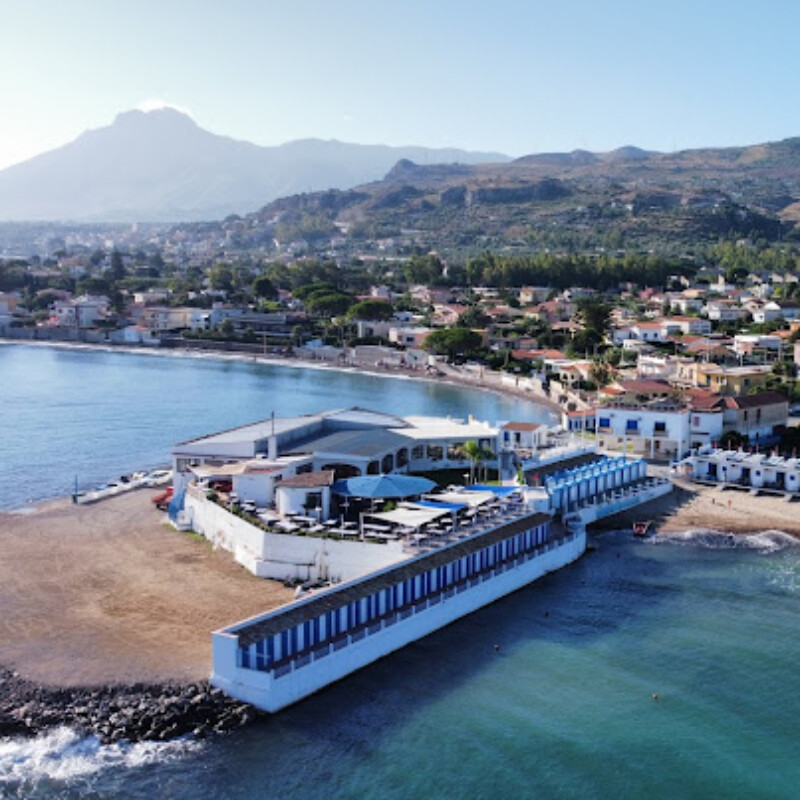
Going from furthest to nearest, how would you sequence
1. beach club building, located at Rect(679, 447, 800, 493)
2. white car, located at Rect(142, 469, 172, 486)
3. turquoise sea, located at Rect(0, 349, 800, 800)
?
white car, located at Rect(142, 469, 172, 486)
beach club building, located at Rect(679, 447, 800, 493)
turquoise sea, located at Rect(0, 349, 800, 800)

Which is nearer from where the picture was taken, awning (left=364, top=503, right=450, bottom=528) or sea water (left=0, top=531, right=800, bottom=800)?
sea water (left=0, top=531, right=800, bottom=800)

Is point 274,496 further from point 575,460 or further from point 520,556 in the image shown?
point 575,460

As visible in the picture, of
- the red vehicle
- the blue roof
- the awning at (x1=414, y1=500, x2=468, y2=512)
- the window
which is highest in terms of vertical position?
the window

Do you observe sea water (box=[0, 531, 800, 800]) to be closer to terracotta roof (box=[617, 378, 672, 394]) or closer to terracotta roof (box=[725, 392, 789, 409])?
terracotta roof (box=[725, 392, 789, 409])

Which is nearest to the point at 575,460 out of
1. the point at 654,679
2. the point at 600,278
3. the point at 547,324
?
the point at 654,679

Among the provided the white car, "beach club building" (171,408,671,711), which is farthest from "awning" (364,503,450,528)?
the white car

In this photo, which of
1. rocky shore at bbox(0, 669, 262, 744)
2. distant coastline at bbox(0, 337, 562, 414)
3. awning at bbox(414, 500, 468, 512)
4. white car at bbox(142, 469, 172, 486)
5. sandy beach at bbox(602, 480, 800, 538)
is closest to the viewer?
rocky shore at bbox(0, 669, 262, 744)

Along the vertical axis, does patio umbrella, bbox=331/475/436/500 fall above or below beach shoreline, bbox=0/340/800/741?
above

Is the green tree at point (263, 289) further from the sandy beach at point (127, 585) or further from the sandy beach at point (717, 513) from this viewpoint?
the sandy beach at point (717, 513)
